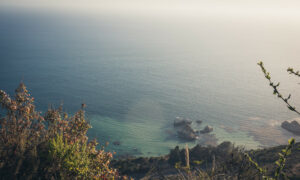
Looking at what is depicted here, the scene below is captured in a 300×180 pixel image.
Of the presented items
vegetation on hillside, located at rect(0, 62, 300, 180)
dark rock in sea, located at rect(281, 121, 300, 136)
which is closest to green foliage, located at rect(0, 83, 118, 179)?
vegetation on hillside, located at rect(0, 62, 300, 180)

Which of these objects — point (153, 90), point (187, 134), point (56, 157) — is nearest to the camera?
point (56, 157)

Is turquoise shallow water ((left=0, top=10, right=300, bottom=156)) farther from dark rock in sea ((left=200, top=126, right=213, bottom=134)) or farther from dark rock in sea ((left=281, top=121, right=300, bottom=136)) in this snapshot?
dark rock in sea ((left=200, top=126, right=213, bottom=134))

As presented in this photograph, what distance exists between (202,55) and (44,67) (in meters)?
90.5

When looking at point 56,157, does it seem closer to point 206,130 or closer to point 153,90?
point 206,130

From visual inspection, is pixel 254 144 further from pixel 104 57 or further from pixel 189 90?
pixel 104 57

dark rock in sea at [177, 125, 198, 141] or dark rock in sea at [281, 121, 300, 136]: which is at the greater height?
dark rock in sea at [281, 121, 300, 136]

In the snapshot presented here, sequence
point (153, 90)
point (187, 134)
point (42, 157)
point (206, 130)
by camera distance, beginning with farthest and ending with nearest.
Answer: point (153, 90) → point (206, 130) → point (187, 134) → point (42, 157)

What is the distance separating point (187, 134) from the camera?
4869cm

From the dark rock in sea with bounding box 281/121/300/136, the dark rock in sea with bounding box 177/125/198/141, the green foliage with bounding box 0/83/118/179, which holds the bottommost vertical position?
the dark rock in sea with bounding box 177/125/198/141

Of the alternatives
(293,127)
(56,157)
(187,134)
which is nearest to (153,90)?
(187,134)

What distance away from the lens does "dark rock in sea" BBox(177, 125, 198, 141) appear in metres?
48.5

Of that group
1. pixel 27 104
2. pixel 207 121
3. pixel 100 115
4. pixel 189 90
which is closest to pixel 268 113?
pixel 207 121

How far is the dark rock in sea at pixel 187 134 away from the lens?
159 feet

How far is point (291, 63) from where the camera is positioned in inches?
4956
